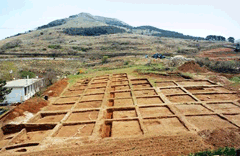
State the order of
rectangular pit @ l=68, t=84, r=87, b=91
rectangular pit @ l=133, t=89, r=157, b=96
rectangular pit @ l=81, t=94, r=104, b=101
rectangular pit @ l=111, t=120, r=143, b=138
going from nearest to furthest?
rectangular pit @ l=111, t=120, r=143, b=138 < rectangular pit @ l=81, t=94, r=104, b=101 < rectangular pit @ l=133, t=89, r=157, b=96 < rectangular pit @ l=68, t=84, r=87, b=91

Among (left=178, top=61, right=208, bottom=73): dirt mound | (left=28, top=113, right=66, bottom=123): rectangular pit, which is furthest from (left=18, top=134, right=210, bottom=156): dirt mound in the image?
(left=178, top=61, right=208, bottom=73): dirt mound

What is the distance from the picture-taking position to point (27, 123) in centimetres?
1023

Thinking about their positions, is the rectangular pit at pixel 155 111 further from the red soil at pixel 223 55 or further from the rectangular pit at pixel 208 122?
the red soil at pixel 223 55

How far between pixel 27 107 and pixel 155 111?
938cm

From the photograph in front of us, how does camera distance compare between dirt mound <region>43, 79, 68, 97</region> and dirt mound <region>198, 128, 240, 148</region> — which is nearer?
dirt mound <region>198, 128, 240, 148</region>

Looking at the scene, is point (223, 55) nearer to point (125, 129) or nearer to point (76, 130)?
point (125, 129)

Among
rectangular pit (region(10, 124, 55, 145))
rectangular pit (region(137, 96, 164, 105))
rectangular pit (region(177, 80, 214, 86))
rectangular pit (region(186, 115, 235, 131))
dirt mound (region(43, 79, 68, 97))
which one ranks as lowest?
rectangular pit (region(10, 124, 55, 145))

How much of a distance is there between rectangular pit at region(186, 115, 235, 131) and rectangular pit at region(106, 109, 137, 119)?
3394mm

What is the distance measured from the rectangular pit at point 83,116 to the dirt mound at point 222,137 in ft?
20.6

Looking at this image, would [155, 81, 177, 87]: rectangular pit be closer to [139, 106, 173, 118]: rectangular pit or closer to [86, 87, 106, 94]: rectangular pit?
[139, 106, 173, 118]: rectangular pit

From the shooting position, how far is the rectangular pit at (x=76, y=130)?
28.6 ft

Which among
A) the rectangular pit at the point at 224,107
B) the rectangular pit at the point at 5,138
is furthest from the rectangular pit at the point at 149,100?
the rectangular pit at the point at 5,138

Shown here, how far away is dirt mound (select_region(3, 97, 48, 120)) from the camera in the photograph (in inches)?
448

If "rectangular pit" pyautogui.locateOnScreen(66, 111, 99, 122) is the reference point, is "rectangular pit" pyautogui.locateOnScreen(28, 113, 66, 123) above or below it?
below
